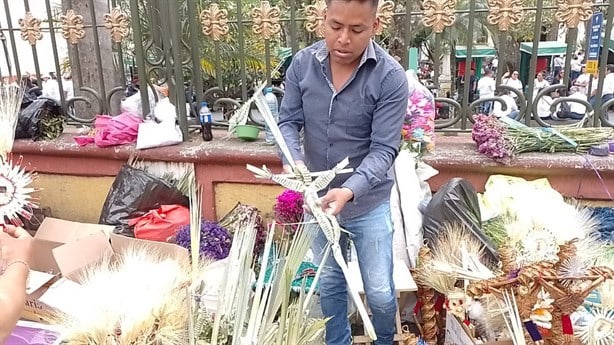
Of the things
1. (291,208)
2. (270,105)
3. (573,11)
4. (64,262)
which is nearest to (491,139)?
(573,11)

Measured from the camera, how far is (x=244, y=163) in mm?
3342

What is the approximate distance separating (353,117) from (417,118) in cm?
106

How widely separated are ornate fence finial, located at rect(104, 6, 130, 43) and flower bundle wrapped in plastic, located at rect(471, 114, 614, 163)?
2543mm

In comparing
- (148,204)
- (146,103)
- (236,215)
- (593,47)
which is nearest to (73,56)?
(146,103)

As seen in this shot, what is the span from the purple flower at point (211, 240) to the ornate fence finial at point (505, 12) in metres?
2.11

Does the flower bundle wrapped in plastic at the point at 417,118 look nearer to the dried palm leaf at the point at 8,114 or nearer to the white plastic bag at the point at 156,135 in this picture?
the white plastic bag at the point at 156,135

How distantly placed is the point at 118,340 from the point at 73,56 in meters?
3.09

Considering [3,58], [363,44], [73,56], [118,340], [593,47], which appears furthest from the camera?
[3,58]

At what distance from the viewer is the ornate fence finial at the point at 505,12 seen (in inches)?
119

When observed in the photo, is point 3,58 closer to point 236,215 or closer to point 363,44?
point 236,215

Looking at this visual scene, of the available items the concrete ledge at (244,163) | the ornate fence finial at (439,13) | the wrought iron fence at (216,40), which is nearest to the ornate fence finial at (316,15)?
the wrought iron fence at (216,40)

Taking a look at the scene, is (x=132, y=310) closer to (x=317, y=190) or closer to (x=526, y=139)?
(x=317, y=190)

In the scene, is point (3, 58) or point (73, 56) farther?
point (3, 58)

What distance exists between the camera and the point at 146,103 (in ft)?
12.1
